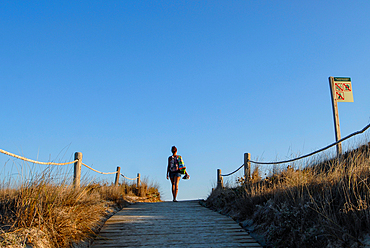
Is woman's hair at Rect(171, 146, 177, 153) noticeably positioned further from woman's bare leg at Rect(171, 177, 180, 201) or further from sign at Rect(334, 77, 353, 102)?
sign at Rect(334, 77, 353, 102)

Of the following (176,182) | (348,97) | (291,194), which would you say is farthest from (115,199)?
(348,97)

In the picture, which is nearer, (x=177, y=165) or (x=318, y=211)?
(x=318, y=211)

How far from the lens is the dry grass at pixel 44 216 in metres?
4.03

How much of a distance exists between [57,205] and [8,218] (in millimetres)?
709

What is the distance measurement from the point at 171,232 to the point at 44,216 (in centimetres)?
233

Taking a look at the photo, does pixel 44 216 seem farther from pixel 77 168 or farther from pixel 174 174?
pixel 174 174

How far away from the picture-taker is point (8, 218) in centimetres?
438

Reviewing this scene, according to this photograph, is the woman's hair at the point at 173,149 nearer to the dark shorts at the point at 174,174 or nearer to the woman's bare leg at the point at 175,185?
the dark shorts at the point at 174,174

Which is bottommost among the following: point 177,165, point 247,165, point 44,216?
point 44,216

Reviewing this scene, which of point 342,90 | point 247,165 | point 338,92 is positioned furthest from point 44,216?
point 342,90

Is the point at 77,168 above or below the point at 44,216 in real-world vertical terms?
above

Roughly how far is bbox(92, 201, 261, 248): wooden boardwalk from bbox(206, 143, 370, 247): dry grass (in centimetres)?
50

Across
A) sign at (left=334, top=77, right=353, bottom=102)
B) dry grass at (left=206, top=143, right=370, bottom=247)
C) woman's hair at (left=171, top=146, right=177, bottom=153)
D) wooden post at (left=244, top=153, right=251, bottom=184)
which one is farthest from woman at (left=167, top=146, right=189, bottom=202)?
sign at (left=334, top=77, right=353, bottom=102)

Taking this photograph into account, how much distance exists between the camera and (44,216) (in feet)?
14.6
